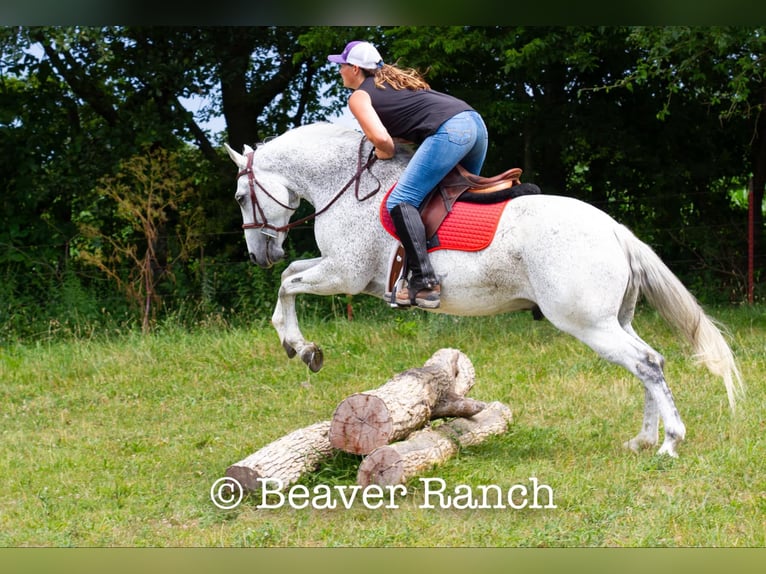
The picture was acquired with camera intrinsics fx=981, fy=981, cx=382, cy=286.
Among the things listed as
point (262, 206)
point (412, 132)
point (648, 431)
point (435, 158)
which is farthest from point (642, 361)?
point (262, 206)

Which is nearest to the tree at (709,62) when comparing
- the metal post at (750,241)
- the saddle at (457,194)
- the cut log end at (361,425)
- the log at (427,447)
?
the metal post at (750,241)

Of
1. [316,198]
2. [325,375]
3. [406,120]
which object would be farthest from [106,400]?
[406,120]

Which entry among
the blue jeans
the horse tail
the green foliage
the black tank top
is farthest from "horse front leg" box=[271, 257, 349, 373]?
the green foliage

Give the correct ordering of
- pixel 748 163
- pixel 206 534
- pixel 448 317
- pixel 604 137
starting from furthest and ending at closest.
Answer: pixel 748 163
pixel 604 137
pixel 448 317
pixel 206 534

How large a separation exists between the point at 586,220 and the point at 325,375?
14.3 feet

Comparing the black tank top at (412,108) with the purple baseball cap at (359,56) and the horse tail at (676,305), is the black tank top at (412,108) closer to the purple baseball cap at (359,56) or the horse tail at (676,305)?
the purple baseball cap at (359,56)

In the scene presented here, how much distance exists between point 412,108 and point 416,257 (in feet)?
3.19

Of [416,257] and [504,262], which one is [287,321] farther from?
[504,262]

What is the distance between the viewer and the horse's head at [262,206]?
23.0 ft

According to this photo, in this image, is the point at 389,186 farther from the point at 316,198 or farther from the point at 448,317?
the point at 448,317

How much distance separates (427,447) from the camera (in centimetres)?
670

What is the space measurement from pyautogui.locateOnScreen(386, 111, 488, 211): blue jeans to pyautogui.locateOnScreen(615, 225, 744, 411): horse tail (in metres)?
1.18

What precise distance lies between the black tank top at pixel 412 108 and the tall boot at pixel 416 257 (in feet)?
1.70

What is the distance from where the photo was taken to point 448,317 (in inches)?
455
